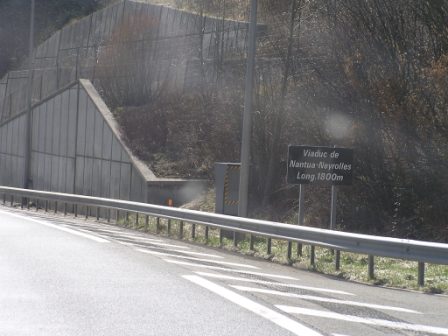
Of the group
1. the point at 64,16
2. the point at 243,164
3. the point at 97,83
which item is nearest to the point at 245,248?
the point at 243,164

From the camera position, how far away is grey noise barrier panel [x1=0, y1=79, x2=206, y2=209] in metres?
30.7

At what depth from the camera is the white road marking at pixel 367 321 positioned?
9078 mm

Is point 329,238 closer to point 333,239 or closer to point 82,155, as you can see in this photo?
point 333,239

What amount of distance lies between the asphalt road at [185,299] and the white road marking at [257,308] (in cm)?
1

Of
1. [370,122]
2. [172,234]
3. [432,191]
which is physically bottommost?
[172,234]

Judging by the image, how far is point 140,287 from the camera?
37.8ft

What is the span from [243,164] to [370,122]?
403 centimetres

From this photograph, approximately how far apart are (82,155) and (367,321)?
96.6ft

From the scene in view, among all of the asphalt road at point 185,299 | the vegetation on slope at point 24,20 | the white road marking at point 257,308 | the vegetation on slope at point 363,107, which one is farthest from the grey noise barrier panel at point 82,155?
the vegetation on slope at point 24,20

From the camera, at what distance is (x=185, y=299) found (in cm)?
1061

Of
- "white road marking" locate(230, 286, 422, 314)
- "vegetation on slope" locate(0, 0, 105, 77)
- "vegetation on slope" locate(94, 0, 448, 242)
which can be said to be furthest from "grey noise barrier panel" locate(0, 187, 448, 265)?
"vegetation on slope" locate(0, 0, 105, 77)

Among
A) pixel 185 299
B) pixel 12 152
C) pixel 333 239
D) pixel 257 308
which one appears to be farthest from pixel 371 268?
pixel 12 152

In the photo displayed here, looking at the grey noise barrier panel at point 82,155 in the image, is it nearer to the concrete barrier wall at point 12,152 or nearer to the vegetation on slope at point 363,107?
the concrete barrier wall at point 12,152

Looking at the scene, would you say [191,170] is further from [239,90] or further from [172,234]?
[172,234]
